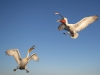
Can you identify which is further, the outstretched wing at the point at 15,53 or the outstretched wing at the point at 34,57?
the outstretched wing at the point at 15,53

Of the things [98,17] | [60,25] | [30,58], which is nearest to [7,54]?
[30,58]

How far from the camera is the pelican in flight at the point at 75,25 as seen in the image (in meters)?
10.1

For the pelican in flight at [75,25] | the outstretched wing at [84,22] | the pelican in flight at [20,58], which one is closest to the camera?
the pelican in flight at [75,25]

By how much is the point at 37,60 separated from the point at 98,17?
15.0ft

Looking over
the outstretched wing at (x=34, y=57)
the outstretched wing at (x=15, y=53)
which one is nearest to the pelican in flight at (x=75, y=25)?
the outstretched wing at (x=34, y=57)

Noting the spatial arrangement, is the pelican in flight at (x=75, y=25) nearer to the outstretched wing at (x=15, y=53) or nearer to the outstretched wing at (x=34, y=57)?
the outstretched wing at (x=34, y=57)

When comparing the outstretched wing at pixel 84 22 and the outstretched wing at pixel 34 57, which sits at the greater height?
the outstretched wing at pixel 84 22

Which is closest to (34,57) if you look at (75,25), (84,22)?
(75,25)

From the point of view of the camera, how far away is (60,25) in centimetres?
1045

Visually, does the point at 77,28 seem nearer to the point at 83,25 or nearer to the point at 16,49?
the point at 83,25

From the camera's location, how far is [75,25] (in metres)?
10.5

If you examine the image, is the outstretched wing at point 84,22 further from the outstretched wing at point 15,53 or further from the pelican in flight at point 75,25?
the outstretched wing at point 15,53

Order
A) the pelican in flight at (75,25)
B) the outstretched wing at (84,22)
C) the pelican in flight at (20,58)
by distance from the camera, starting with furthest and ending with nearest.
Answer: the pelican in flight at (20,58) → the outstretched wing at (84,22) → the pelican in flight at (75,25)

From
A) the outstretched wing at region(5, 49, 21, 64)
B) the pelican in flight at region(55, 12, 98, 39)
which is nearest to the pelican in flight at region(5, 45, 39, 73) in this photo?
the outstretched wing at region(5, 49, 21, 64)
